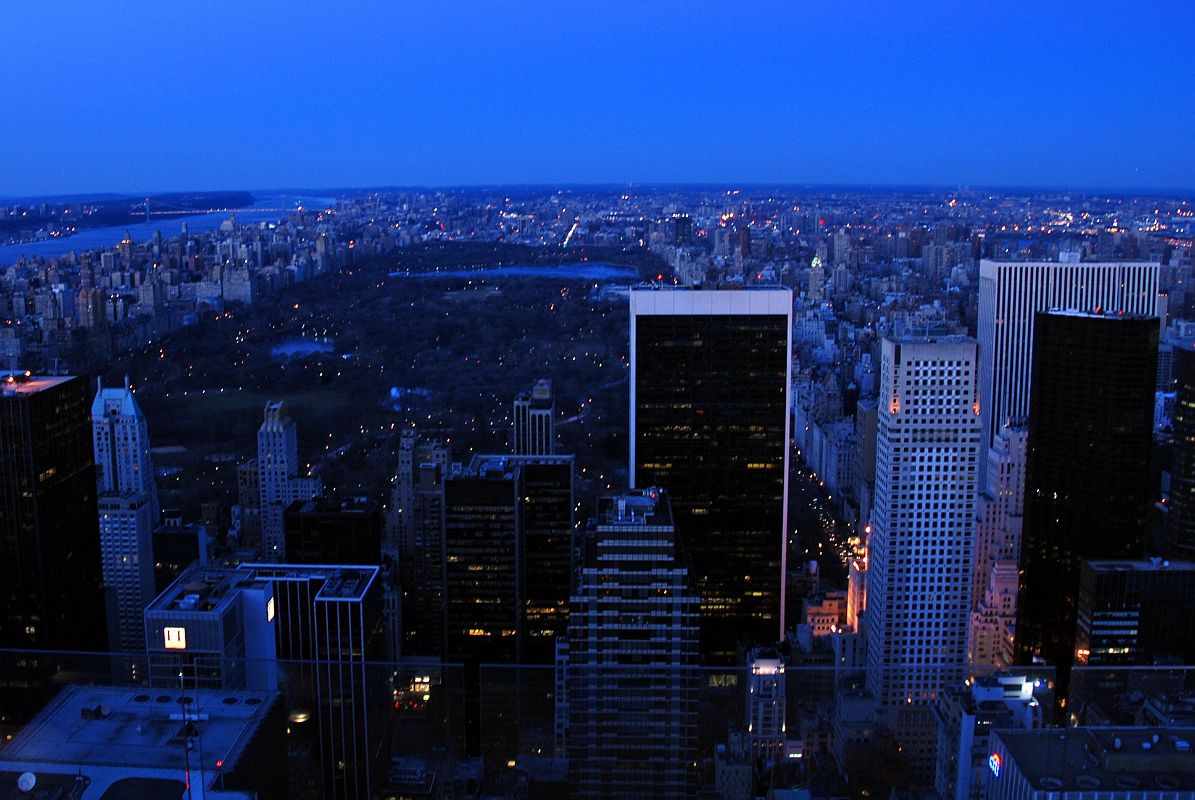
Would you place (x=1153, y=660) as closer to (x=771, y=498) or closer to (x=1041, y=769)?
(x=771, y=498)

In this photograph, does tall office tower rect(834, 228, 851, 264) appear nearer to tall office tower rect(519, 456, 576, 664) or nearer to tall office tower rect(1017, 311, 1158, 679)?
tall office tower rect(1017, 311, 1158, 679)

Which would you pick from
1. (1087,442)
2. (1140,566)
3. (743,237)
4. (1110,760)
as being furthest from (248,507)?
(1110,760)

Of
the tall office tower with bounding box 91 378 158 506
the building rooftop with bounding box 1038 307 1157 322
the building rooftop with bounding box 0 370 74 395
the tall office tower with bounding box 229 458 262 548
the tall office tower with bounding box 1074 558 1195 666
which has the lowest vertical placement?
the tall office tower with bounding box 1074 558 1195 666

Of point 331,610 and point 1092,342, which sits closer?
point 331,610

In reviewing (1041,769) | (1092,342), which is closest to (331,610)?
(1041,769)

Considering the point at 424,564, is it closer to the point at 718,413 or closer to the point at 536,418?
the point at 536,418

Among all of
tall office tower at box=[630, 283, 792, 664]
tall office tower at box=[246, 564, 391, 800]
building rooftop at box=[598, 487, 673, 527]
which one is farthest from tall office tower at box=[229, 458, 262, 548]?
building rooftop at box=[598, 487, 673, 527]

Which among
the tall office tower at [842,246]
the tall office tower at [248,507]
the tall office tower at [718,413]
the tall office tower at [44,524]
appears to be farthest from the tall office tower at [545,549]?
the tall office tower at [842,246]

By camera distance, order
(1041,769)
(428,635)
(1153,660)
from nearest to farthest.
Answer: (1041,769) < (1153,660) < (428,635)
